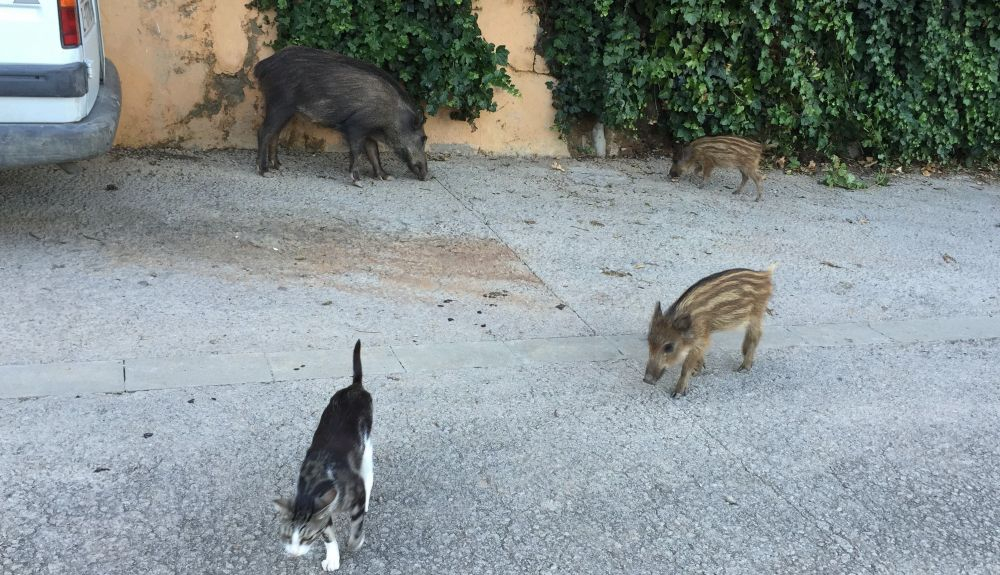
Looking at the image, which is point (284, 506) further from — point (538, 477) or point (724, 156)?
point (724, 156)

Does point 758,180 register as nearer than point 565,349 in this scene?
No

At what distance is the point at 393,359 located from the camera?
525 cm

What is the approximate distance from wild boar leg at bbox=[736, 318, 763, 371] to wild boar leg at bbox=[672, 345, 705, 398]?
18.0 inches

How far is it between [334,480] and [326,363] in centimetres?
179

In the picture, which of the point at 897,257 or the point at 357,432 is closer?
the point at 357,432

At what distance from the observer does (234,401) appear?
15.3 feet

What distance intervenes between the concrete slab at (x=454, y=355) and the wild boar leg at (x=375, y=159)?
3555mm

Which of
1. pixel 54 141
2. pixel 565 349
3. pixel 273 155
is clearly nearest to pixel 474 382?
pixel 565 349

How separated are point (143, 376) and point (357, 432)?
1681 millimetres

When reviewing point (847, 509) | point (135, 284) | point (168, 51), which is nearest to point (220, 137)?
point (168, 51)

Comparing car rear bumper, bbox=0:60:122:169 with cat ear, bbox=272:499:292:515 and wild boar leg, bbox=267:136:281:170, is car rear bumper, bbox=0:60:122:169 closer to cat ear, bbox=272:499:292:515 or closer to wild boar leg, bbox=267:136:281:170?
wild boar leg, bbox=267:136:281:170

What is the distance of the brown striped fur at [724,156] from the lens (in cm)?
895

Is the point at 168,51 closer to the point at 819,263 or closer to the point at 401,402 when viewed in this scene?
the point at 401,402

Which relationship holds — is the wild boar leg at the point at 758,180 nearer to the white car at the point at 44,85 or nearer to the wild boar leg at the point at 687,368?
the wild boar leg at the point at 687,368
